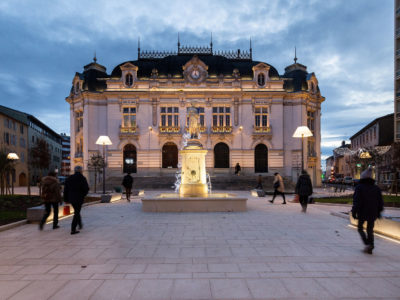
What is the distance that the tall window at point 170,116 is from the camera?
128ft

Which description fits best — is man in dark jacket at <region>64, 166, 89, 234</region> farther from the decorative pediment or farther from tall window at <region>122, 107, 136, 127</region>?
the decorative pediment

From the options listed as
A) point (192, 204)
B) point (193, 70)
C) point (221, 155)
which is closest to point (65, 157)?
point (193, 70)

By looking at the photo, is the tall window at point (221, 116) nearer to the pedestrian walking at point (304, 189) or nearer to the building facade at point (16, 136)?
the pedestrian walking at point (304, 189)

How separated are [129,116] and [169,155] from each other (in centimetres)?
745

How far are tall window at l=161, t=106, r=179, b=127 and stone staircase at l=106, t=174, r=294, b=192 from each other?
23.2 feet

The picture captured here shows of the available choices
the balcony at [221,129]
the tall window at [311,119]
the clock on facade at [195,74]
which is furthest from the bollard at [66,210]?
the tall window at [311,119]

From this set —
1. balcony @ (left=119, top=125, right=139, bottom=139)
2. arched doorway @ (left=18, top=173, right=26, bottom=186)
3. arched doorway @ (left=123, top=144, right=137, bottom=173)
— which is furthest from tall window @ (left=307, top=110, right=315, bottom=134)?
arched doorway @ (left=18, top=173, right=26, bottom=186)

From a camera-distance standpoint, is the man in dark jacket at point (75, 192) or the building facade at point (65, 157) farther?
the building facade at point (65, 157)

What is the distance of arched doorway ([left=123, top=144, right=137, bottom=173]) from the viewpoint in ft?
128

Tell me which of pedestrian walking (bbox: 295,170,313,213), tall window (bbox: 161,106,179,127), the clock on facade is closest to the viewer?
pedestrian walking (bbox: 295,170,313,213)

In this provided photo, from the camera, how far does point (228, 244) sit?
297 inches

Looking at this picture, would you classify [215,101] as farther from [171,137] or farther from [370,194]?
[370,194]

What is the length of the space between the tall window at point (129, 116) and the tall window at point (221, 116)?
35.6ft

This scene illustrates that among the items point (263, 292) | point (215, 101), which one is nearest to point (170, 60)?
point (215, 101)
